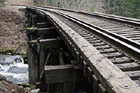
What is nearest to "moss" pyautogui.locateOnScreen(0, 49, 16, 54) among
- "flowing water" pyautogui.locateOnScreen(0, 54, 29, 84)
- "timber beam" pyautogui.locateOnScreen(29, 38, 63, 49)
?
"flowing water" pyautogui.locateOnScreen(0, 54, 29, 84)

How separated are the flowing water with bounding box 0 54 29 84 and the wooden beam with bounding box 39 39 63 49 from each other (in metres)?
5.14

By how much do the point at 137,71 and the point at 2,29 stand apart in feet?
60.8

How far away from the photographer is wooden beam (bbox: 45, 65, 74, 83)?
123 inches

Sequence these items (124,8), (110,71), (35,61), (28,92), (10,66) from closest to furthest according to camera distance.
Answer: (110,71), (28,92), (35,61), (10,66), (124,8)

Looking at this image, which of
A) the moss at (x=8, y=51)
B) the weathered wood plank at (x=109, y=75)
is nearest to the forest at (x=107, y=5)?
the moss at (x=8, y=51)

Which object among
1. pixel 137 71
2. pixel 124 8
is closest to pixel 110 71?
pixel 137 71

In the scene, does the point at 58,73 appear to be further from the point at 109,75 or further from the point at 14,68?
the point at 14,68

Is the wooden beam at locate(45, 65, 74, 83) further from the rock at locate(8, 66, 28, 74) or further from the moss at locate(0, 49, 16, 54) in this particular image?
the moss at locate(0, 49, 16, 54)

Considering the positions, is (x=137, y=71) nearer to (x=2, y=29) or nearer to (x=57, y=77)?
(x=57, y=77)

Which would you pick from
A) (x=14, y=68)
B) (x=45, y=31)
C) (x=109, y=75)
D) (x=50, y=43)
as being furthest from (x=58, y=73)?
(x=14, y=68)

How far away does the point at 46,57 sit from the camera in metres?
6.18

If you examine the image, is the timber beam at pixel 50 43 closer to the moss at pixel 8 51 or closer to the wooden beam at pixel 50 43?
the wooden beam at pixel 50 43

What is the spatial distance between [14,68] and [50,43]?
7.61 meters

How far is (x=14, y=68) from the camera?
39.0 ft
